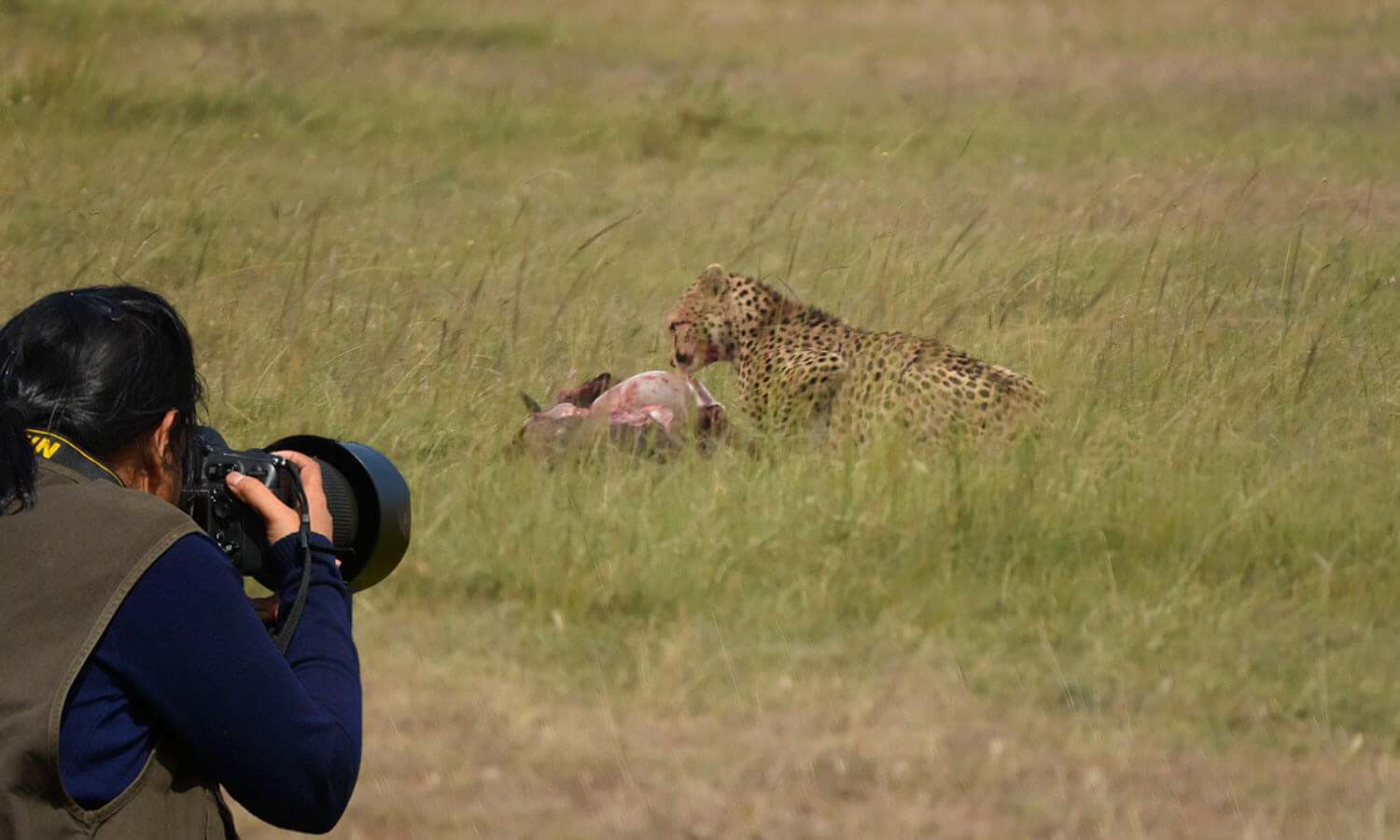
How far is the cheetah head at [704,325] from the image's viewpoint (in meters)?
5.18

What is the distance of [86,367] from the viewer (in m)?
1.63

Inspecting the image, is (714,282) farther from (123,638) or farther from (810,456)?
(123,638)

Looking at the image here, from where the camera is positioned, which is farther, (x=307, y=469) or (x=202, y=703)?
(x=307, y=469)

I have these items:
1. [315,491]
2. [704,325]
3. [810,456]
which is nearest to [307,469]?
[315,491]

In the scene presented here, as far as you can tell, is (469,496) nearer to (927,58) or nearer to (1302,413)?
(1302,413)

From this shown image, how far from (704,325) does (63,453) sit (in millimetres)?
3613

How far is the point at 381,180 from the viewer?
8922mm

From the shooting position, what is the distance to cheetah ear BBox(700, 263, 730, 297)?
5.22 meters

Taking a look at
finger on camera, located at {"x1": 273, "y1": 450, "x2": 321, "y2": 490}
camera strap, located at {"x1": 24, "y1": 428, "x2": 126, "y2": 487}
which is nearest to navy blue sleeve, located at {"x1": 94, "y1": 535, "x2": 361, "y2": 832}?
camera strap, located at {"x1": 24, "y1": 428, "x2": 126, "y2": 487}

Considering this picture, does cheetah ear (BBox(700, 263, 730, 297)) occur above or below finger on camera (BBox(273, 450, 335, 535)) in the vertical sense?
below

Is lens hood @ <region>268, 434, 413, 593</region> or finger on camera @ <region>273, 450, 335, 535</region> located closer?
finger on camera @ <region>273, 450, 335, 535</region>

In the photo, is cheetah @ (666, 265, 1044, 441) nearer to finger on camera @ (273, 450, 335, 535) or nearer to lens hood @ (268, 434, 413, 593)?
lens hood @ (268, 434, 413, 593)

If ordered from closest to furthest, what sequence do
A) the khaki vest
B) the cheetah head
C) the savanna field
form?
1. the khaki vest
2. the savanna field
3. the cheetah head

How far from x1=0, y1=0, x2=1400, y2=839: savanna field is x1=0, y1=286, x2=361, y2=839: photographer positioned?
1276mm
